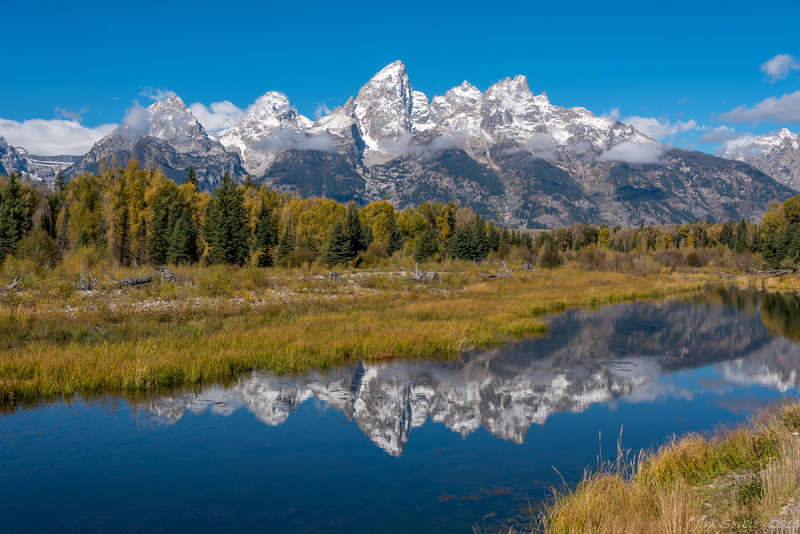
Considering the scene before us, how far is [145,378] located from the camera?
15328 millimetres

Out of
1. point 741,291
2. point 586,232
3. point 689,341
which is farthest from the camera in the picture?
point 586,232

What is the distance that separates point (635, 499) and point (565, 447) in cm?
468

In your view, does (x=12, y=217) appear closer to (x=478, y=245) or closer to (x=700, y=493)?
(x=478, y=245)

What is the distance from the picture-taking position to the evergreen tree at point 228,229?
6341cm

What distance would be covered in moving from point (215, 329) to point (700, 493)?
18.6 m

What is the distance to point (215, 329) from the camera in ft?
72.6

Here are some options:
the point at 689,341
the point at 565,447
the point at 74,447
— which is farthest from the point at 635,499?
the point at 689,341

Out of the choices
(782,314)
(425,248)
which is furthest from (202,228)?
(782,314)

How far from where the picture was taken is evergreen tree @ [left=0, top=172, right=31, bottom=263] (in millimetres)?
56938

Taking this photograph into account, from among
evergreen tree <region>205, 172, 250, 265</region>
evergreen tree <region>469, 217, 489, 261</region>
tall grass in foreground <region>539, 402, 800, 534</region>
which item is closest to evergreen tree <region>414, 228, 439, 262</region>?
evergreen tree <region>469, 217, 489, 261</region>

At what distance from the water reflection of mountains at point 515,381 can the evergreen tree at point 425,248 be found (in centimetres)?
5020

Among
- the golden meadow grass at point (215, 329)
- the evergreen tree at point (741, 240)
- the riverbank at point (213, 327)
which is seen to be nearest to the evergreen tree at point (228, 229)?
the riverbank at point (213, 327)

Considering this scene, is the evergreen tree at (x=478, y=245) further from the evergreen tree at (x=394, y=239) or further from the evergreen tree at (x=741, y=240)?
the evergreen tree at (x=741, y=240)

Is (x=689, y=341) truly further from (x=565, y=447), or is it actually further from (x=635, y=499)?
(x=635, y=499)
